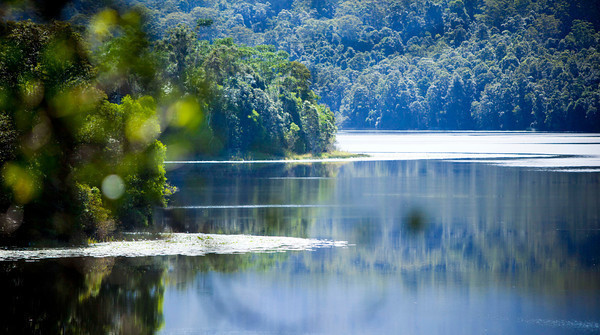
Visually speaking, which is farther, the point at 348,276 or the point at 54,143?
the point at 54,143

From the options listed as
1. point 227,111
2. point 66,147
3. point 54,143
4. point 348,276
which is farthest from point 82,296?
point 227,111

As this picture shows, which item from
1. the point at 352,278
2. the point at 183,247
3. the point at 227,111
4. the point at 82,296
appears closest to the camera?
the point at 82,296

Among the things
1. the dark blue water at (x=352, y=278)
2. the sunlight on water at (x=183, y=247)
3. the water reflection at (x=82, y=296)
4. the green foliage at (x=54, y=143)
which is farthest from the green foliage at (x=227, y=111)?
the water reflection at (x=82, y=296)

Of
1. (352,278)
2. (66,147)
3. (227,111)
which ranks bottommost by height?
(352,278)

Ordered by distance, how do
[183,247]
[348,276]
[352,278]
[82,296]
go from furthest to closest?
[183,247]
[348,276]
[352,278]
[82,296]

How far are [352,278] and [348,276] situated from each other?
22cm

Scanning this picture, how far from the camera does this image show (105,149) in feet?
111

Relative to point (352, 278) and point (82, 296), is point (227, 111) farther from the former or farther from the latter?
point (82, 296)

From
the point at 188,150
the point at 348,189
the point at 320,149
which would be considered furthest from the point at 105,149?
the point at 320,149

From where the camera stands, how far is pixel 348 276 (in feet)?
86.7

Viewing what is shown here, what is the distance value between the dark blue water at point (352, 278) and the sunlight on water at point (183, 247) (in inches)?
36.6

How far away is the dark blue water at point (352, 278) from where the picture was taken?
21.3 meters

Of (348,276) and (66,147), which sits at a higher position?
(66,147)

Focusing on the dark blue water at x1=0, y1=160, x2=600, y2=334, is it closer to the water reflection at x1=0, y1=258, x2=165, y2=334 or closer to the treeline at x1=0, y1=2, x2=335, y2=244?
the water reflection at x1=0, y1=258, x2=165, y2=334
